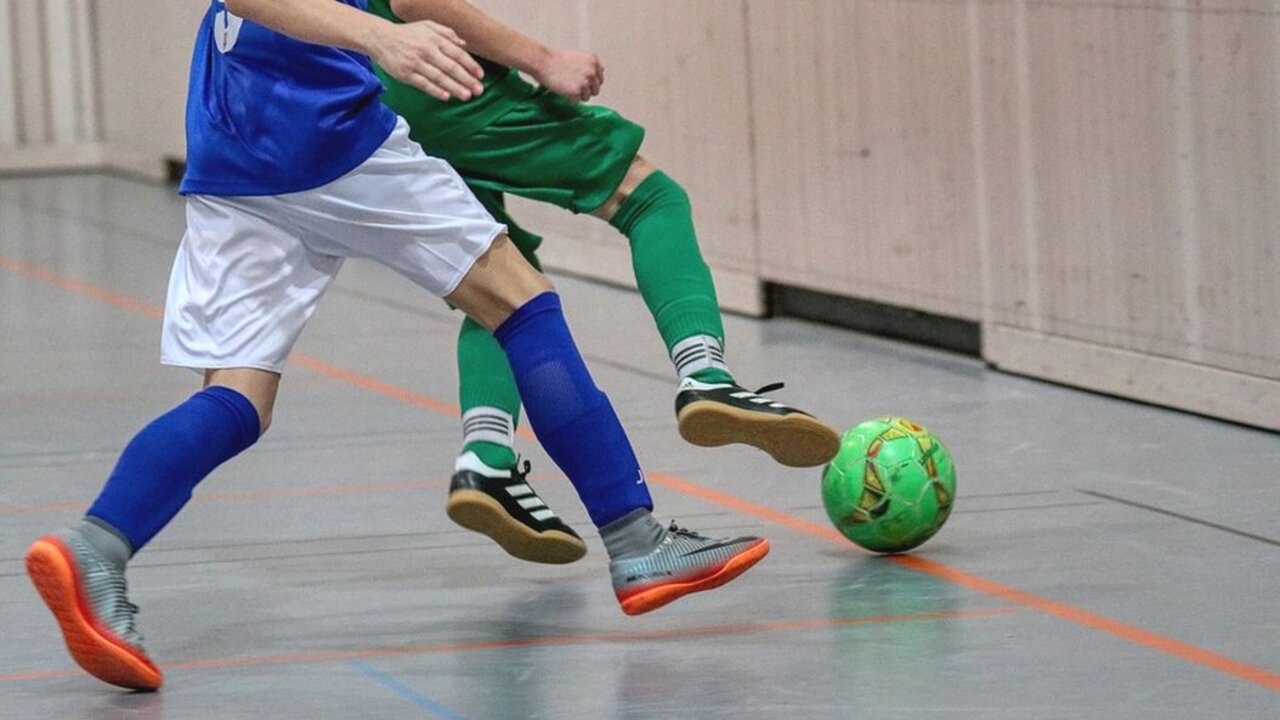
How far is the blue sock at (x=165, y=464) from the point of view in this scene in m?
3.95

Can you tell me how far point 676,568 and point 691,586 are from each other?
4 centimetres

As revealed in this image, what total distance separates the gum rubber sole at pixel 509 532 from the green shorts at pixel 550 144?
2.03 feet

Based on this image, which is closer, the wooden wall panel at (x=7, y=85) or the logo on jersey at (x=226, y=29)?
the logo on jersey at (x=226, y=29)

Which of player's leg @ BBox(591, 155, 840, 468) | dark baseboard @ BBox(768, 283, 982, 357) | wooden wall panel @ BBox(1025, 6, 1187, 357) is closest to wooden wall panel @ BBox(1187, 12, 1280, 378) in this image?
wooden wall panel @ BBox(1025, 6, 1187, 357)

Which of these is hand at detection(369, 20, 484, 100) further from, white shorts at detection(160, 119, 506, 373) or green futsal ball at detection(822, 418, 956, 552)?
green futsal ball at detection(822, 418, 956, 552)

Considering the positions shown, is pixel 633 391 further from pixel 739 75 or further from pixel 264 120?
pixel 264 120

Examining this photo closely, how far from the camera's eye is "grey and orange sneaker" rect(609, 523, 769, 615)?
4.10m

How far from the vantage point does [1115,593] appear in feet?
14.4

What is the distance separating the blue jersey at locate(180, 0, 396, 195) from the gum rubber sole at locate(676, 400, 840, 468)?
0.86m

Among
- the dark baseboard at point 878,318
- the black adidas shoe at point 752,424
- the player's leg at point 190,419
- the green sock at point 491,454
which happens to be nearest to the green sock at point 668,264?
the black adidas shoe at point 752,424

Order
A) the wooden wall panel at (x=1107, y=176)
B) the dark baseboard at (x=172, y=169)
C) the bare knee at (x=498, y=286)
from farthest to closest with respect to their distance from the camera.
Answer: the dark baseboard at (x=172, y=169) < the wooden wall panel at (x=1107, y=176) < the bare knee at (x=498, y=286)

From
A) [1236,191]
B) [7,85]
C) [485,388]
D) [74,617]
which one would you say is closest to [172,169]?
[7,85]

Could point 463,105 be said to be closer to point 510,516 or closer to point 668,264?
point 668,264

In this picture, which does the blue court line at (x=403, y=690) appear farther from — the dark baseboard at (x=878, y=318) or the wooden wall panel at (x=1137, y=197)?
the dark baseboard at (x=878, y=318)
